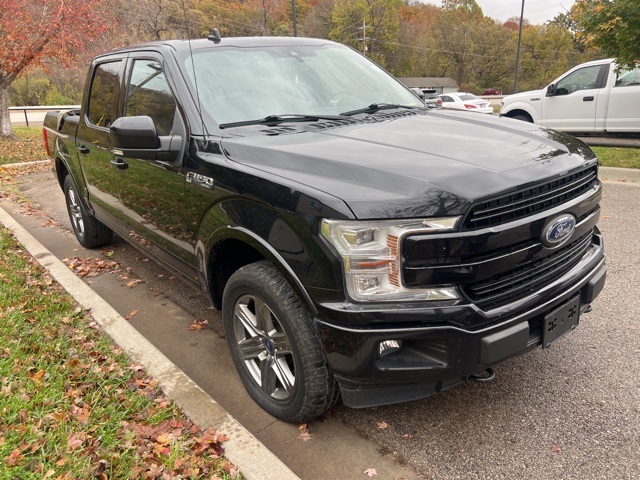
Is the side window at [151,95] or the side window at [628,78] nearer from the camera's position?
the side window at [151,95]

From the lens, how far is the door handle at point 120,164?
12.5ft

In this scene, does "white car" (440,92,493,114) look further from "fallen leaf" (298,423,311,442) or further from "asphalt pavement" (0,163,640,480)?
"fallen leaf" (298,423,311,442)

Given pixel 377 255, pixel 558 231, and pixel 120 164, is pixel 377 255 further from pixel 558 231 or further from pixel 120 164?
pixel 120 164

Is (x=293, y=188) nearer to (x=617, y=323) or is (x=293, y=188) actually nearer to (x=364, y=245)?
(x=364, y=245)

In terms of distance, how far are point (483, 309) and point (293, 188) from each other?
958 mm

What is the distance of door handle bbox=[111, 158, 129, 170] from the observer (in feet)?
12.5

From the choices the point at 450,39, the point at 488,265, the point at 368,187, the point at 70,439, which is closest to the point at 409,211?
Result: the point at 368,187

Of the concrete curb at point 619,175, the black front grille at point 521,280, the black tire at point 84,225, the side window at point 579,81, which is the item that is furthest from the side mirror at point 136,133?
the side window at point 579,81

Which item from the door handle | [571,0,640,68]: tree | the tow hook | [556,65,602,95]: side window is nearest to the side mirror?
the door handle

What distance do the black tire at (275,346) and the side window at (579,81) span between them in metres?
10.0

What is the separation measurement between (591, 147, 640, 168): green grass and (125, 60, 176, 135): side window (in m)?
7.59

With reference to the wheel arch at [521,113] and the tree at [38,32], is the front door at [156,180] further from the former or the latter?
the tree at [38,32]

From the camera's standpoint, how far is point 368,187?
2174 millimetres

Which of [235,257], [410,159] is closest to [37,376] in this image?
[235,257]
